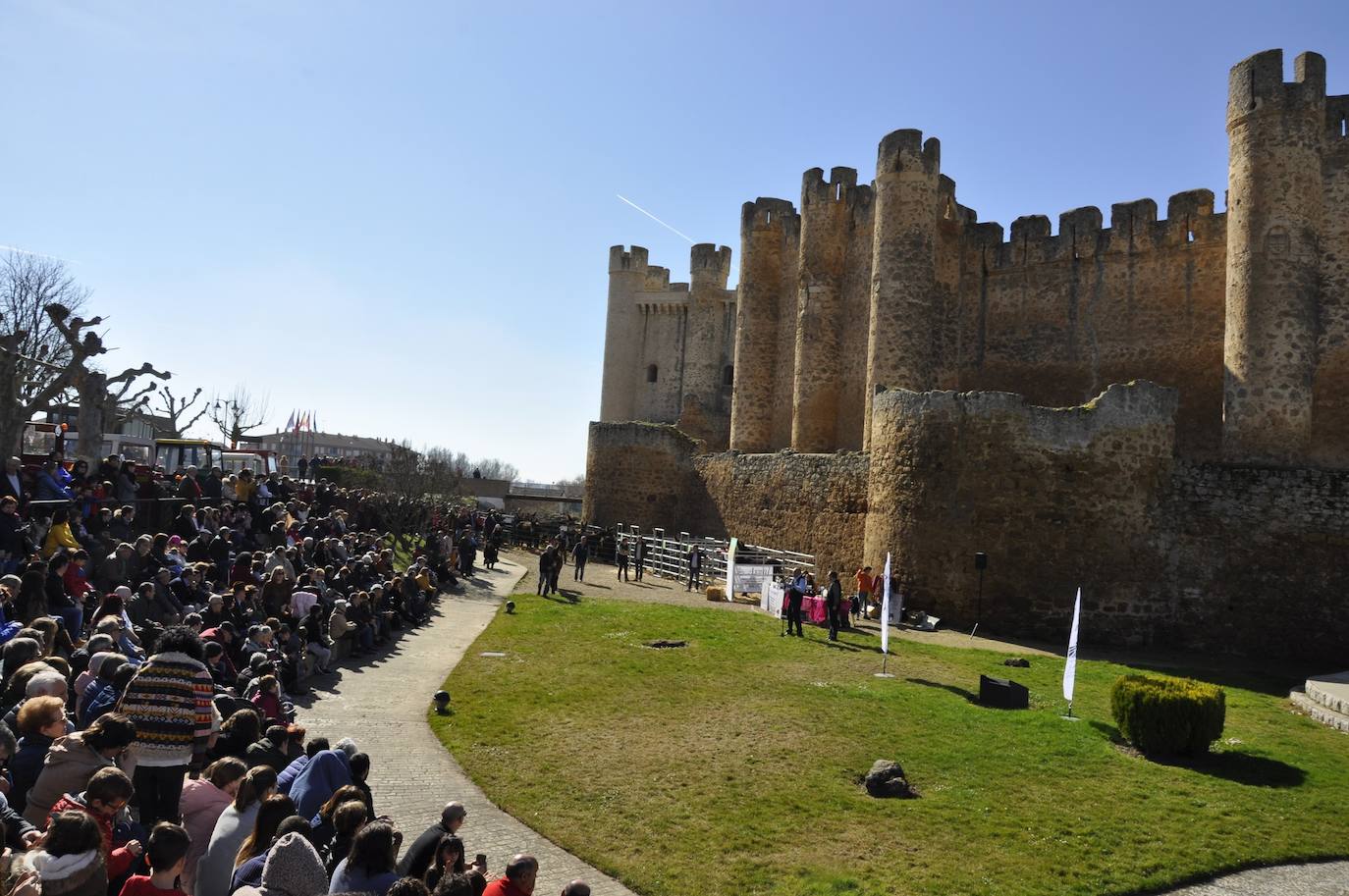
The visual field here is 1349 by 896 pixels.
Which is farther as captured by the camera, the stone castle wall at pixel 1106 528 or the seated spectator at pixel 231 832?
the stone castle wall at pixel 1106 528

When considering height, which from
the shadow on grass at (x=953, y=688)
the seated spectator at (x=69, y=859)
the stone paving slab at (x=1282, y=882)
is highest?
the seated spectator at (x=69, y=859)

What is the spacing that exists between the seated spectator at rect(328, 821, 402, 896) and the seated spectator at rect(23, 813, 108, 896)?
4.13ft

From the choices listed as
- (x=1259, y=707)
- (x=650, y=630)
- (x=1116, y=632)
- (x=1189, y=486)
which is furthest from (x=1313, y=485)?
(x=650, y=630)

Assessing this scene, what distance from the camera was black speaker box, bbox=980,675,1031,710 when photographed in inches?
546

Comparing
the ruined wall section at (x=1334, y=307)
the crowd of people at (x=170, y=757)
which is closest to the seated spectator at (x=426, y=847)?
the crowd of people at (x=170, y=757)

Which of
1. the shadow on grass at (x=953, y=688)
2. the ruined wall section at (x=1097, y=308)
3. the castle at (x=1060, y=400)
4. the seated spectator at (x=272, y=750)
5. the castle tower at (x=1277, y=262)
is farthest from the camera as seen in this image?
the ruined wall section at (x=1097, y=308)

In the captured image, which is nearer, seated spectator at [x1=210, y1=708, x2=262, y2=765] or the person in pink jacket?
the person in pink jacket

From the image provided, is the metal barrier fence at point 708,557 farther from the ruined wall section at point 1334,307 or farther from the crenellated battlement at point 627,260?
the crenellated battlement at point 627,260

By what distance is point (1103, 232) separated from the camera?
28.1 meters

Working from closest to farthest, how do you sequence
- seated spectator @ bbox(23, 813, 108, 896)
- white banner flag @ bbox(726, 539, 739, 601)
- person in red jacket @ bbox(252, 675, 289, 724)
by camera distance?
1. seated spectator @ bbox(23, 813, 108, 896)
2. person in red jacket @ bbox(252, 675, 289, 724)
3. white banner flag @ bbox(726, 539, 739, 601)

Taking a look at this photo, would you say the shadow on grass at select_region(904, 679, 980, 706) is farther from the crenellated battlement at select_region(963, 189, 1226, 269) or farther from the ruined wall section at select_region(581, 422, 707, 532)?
the ruined wall section at select_region(581, 422, 707, 532)

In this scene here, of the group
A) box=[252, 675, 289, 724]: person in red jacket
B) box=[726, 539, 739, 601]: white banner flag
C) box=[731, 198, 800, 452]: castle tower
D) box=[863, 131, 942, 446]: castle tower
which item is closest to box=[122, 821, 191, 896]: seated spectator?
box=[252, 675, 289, 724]: person in red jacket

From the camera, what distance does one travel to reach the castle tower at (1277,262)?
20.2 m

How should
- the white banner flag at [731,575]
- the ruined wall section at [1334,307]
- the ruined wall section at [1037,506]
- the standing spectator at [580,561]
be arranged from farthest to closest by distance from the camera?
the standing spectator at [580,561] < the white banner flag at [731,575] < the ruined wall section at [1334,307] < the ruined wall section at [1037,506]
